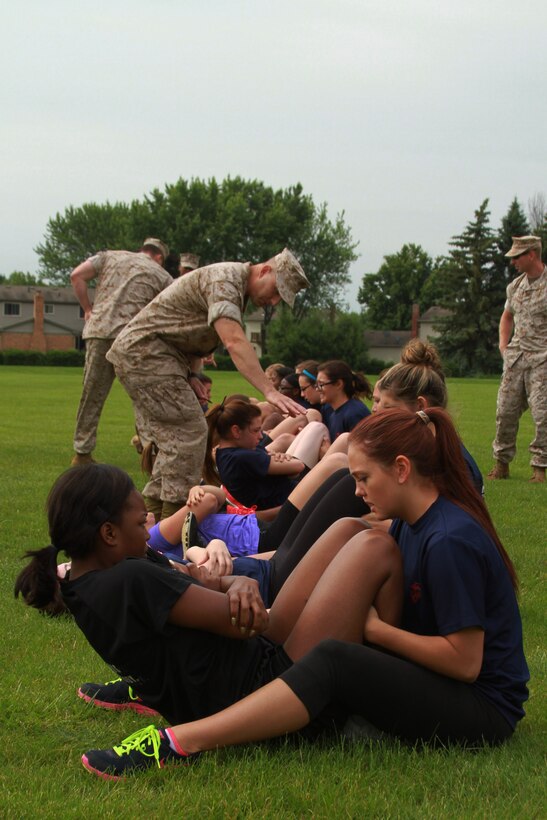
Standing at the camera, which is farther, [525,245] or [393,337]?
[393,337]

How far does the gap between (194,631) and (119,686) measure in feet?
2.85

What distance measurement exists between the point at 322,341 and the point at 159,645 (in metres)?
55.9

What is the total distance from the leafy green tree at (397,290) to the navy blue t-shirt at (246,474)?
295 ft

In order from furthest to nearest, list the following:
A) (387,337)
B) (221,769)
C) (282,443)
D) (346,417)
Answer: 1. (387,337)
2. (282,443)
3. (346,417)
4. (221,769)

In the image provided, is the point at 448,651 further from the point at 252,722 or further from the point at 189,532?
the point at 189,532

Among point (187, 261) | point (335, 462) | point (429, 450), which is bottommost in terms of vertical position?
point (335, 462)

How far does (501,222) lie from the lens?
61281 millimetres

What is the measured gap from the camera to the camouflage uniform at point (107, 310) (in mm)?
10008

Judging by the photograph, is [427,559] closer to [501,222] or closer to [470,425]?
[470,425]

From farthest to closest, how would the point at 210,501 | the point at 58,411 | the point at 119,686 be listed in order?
1. the point at 58,411
2. the point at 210,501
3. the point at 119,686

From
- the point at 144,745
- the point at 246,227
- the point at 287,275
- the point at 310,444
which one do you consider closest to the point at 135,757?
the point at 144,745

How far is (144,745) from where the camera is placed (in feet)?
10.1

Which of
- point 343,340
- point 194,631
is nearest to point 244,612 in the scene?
point 194,631

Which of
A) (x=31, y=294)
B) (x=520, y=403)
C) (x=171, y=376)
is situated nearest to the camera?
(x=171, y=376)
